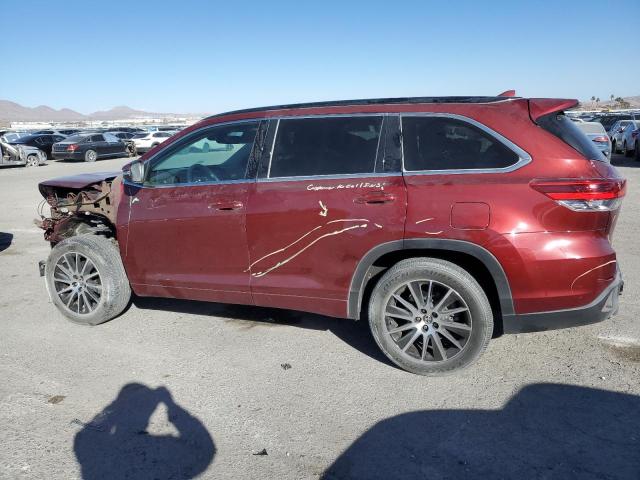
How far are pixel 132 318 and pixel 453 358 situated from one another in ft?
9.96

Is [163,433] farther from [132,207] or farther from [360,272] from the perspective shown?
[132,207]

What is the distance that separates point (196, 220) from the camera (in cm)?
404

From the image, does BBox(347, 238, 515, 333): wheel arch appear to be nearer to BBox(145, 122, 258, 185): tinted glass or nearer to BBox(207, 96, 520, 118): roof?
BBox(207, 96, 520, 118): roof

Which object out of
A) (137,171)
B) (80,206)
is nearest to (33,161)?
(80,206)

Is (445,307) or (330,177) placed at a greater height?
(330,177)

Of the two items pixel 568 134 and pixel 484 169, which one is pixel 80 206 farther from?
pixel 568 134

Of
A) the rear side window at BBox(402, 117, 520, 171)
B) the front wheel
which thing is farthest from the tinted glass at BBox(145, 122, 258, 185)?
the front wheel

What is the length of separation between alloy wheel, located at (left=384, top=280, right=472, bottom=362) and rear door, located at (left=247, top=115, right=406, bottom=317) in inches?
14.8

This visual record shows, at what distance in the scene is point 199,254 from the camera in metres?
4.11

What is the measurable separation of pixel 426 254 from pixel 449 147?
75 cm

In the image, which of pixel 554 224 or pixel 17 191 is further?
pixel 17 191

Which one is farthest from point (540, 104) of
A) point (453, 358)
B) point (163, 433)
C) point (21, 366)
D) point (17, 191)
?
point (17, 191)

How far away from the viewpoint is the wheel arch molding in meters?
3.32

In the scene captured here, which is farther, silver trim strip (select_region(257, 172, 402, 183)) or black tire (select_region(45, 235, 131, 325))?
black tire (select_region(45, 235, 131, 325))
